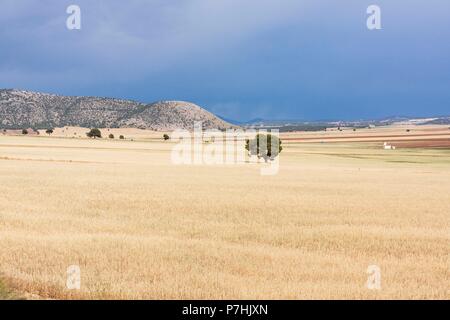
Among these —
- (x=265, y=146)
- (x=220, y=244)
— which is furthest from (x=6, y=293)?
(x=265, y=146)

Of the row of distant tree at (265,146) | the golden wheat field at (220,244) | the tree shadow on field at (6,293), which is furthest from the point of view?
the row of distant tree at (265,146)

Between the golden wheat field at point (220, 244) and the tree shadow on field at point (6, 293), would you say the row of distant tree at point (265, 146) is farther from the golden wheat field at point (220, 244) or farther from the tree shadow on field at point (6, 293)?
the tree shadow on field at point (6, 293)

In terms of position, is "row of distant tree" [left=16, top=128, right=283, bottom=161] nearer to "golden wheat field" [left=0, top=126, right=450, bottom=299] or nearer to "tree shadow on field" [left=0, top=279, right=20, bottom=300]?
"golden wheat field" [left=0, top=126, right=450, bottom=299]

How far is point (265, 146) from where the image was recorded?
85062 mm

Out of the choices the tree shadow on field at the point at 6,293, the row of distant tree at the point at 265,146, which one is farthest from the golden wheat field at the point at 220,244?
the row of distant tree at the point at 265,146

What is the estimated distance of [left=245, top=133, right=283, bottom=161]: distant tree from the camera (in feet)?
279

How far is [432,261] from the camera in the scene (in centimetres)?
1527

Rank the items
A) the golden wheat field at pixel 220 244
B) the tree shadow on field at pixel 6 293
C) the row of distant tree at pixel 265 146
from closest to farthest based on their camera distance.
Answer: the tree shadow on field at pixel 6 293, the golden wheat field at pixel 220 244, the row of distant tree at pixel 265 146

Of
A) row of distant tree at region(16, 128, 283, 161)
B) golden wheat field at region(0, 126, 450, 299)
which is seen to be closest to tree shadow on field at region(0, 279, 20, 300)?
golden wheat field at region(0, 126, 450, 299)

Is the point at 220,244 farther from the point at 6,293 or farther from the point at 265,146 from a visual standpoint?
the point at 265,146

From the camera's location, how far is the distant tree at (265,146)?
8519cm

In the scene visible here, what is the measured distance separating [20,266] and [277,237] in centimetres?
881
